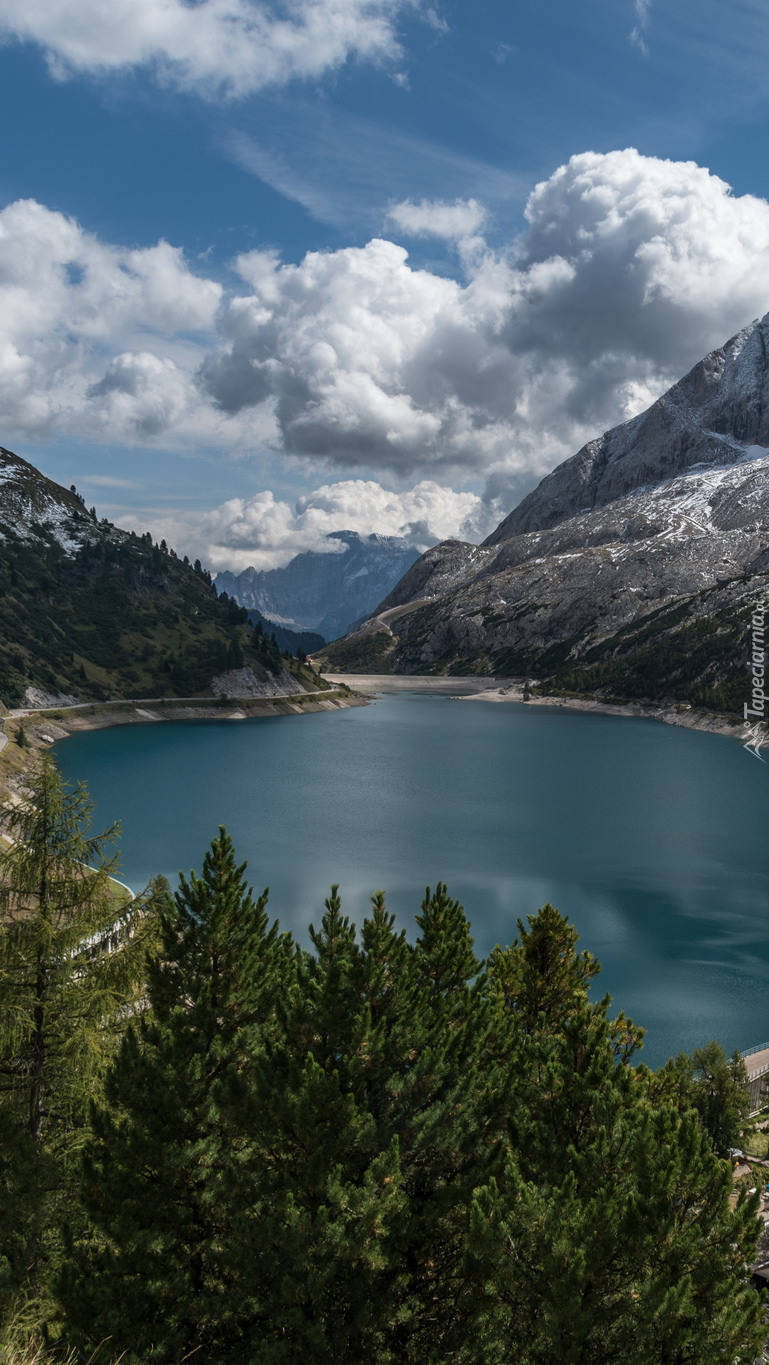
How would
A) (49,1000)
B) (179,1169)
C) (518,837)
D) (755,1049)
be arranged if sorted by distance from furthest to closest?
(518,837) < (755,1049) < (49,1000) < (179,1169)

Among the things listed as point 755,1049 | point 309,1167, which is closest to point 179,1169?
point 309,1167

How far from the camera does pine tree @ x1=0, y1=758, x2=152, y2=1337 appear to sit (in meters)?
16.0

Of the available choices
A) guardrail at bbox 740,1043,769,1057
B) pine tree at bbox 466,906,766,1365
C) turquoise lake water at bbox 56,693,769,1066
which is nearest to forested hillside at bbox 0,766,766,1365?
pine tree at bbox 466,906,766,1365

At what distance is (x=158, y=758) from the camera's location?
536 ft

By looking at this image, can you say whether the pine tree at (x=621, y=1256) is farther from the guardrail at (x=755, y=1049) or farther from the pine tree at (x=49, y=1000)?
the guardrail at (x=755, y=1049)

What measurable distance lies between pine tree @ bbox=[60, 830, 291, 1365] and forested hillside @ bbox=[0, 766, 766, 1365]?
2.0 inches

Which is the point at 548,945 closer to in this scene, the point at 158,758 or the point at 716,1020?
the point at 716,1020

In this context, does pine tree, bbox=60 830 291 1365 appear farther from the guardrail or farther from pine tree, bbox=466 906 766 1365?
the guardrail

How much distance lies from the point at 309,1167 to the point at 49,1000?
6496 mm

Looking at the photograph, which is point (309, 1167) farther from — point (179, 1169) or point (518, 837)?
point (518, 837)

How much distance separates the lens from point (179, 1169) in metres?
16.0

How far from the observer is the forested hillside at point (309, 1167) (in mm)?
13086

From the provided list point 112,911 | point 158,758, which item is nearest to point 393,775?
point 158,758

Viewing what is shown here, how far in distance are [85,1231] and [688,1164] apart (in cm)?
1287
